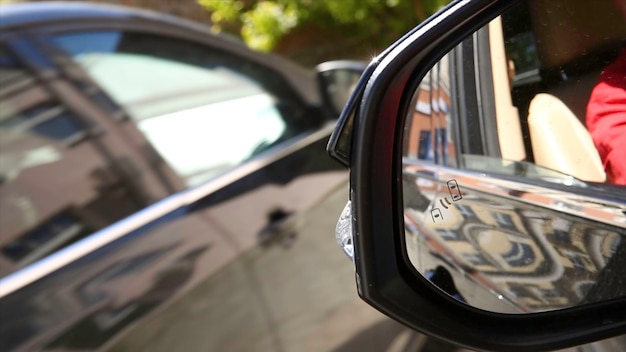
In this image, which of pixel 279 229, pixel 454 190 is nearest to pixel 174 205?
pixel 279 229

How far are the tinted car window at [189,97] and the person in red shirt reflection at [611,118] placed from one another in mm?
1508

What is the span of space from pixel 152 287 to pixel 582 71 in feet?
4.33

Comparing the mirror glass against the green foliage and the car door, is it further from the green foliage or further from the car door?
the green foliage

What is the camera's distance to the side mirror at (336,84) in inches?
132

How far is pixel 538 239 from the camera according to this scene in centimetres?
152

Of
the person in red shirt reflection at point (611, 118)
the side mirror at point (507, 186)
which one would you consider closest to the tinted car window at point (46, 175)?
the side mirror at point (507, 186)

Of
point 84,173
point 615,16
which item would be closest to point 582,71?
point 615,16

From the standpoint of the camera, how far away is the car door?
204 cm

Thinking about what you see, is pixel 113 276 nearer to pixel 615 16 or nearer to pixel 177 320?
pixel 177 320

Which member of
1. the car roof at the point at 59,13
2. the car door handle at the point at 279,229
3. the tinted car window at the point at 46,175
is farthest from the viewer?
the car door handle at the point at 279,229

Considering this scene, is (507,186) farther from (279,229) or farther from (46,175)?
(46,175)

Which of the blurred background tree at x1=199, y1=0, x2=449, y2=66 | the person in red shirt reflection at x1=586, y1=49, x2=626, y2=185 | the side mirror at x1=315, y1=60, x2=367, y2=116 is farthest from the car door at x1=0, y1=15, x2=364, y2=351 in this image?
the blurred background tree at x1=199, y1=0, x2=449, y2=66

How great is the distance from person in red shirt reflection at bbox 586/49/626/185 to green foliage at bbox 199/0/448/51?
16.3 feet

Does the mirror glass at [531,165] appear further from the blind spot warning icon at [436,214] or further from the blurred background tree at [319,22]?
the blurred background tree at [319,22]
